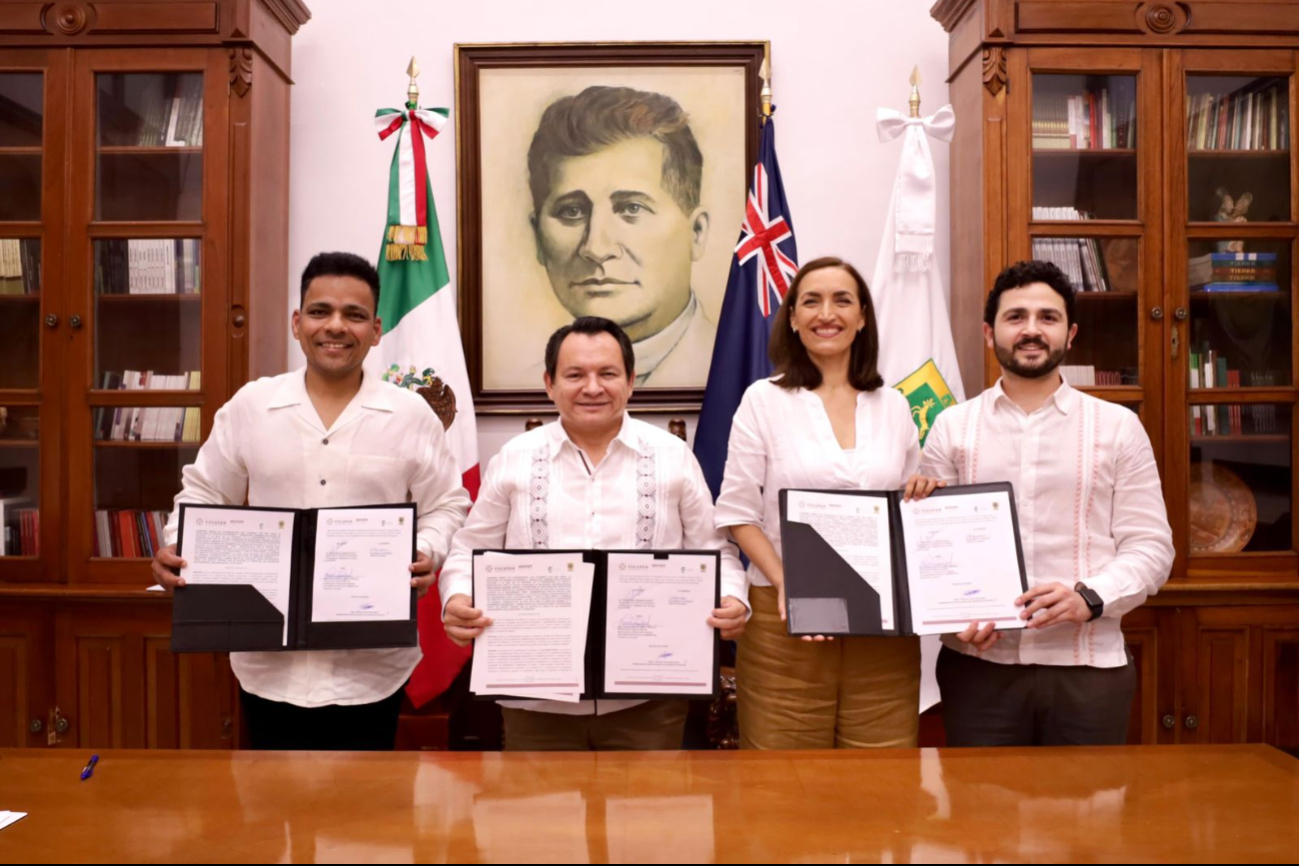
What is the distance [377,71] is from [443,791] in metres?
3.04

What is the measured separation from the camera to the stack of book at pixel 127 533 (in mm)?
3225

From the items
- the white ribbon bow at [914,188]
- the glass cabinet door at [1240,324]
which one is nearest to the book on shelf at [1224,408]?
the glass cabinet door at [1240,324]

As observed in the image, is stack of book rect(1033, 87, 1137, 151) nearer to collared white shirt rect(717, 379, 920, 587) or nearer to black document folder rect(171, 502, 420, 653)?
collared white shirt rect(717, 379, 920, 587)

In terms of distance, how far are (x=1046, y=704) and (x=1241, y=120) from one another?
243cm

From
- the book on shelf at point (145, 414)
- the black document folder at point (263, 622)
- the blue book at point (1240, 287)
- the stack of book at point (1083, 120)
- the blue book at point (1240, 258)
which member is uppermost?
the stack of book at point (1083, 120)

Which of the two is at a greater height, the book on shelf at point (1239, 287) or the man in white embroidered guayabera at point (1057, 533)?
the book on shelf at point (1239, 287)

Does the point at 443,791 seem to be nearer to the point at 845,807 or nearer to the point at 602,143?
the point at 845,807

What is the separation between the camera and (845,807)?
4.66 ft

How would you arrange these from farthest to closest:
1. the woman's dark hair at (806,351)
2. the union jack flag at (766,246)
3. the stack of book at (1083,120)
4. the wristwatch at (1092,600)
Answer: the union jack flag at (766,246), the stack of book at (1083,120), the woman's dark hair at (806,351), the wristwatch at (1092,600)

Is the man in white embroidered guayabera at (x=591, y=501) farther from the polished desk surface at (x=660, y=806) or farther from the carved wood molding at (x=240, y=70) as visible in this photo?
the carved wood molding at (x=240, y=70)

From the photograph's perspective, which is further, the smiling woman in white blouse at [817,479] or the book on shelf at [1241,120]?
the book on shelf at [1241,120]

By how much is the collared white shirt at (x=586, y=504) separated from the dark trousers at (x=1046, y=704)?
595mm

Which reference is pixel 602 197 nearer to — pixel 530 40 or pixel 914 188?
pixel 530 40

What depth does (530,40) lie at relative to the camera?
3639 mm
